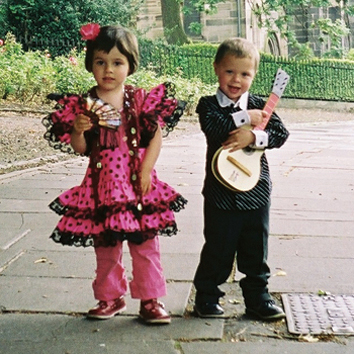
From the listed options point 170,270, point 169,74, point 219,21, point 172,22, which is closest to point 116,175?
point 170,270

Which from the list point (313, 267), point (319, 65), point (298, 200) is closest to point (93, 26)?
point (313, 267)

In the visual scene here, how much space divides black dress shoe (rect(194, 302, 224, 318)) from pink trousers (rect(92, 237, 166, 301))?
0.18 meters

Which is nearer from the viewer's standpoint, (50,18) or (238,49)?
(238,49)

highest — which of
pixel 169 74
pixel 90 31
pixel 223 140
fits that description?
pixel 90 31

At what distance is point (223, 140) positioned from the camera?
10.4ft

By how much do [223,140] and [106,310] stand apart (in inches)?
37.0

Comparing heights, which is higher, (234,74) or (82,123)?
(234,74)

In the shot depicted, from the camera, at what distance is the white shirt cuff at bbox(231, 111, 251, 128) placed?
309cm

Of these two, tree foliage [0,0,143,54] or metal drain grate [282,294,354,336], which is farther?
tree foliage [0,0,143,54]

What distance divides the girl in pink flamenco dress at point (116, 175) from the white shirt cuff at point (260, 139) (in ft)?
1.39

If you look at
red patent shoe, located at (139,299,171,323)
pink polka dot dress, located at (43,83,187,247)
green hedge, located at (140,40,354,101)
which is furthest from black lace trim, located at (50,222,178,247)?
green hedge, located at (140,40,354,101)

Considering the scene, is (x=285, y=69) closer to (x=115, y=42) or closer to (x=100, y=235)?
(x=115, y=42)

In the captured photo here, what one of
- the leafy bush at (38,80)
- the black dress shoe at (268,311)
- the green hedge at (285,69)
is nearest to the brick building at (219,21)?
the green hedge at (285,69)

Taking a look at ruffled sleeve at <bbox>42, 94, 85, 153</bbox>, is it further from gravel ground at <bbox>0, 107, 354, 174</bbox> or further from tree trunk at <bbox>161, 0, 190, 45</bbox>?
tree trunk at <bbox>161, 0, 190, 45</bbox>
